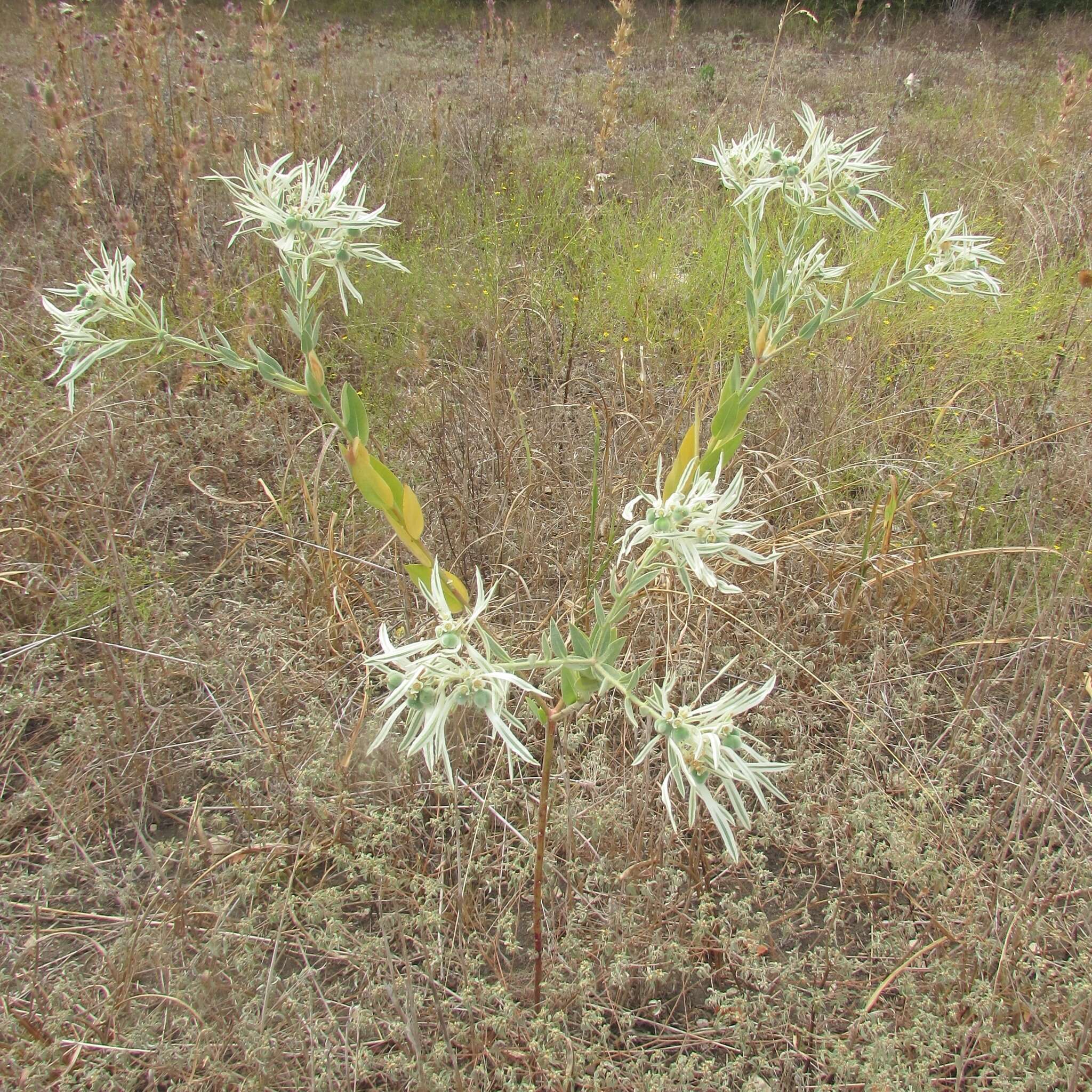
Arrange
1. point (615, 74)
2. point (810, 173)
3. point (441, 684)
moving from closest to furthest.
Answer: point (441, 684) → point (810, 173) → point (615, 74)

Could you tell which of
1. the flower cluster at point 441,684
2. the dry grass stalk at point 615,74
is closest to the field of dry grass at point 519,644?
the dry grass stalk at point 615,74

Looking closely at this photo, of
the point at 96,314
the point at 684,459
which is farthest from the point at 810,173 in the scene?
the point at 96,314

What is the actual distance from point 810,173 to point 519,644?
1.16 meters

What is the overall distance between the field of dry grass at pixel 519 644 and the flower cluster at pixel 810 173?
2.26ft

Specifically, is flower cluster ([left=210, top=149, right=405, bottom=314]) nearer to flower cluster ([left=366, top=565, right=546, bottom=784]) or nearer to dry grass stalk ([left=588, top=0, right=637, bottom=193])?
flower cluster ([left=366, top=565, right=546, bottom=784])

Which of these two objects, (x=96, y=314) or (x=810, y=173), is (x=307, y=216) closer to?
(x=96, y=314)

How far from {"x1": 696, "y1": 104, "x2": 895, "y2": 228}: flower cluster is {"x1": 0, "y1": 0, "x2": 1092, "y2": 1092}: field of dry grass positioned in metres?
0.69

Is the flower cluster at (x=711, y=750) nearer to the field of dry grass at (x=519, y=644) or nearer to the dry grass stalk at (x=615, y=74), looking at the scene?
the field of dry grass at (x=519, y=644)

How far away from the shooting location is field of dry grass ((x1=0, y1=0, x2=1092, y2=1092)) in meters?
1.28

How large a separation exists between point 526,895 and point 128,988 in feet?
2.23

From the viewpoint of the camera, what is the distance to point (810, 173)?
140cm

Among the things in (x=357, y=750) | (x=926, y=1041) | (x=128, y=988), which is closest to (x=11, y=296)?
(x=357, y=750)

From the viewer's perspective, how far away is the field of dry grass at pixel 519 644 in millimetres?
1275

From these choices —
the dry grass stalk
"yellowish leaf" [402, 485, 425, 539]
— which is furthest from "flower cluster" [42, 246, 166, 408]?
the dry grass stalk
